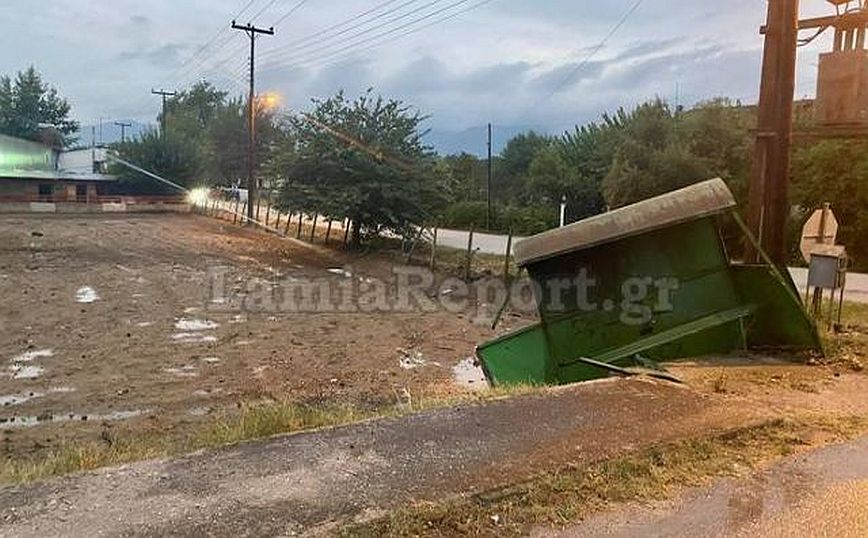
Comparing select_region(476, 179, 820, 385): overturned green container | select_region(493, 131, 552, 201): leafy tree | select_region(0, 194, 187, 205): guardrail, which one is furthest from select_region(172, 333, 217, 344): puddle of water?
select_region(0, 194, 187, 205): guardrail

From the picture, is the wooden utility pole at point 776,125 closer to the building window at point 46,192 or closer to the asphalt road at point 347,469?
the asphalt road at point 347,469

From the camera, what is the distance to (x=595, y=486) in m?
3.39

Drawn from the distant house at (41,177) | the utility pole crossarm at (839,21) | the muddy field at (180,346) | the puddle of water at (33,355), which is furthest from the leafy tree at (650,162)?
the distant house at (41,177)

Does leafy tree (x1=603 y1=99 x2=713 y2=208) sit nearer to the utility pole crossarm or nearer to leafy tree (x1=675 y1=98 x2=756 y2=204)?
leafy tree (x1=675 y1=98 x2=756 y2=204)

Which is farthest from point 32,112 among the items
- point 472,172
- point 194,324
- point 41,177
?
point 194,324

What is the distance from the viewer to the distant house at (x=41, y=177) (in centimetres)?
5217

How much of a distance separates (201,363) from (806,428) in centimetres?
824

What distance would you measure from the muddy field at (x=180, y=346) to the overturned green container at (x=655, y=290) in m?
2.67

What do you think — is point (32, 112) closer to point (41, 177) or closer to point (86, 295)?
point (41, 177)

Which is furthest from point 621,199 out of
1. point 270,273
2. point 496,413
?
point 496,413

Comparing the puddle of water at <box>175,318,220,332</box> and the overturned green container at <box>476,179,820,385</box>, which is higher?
the overturned green container at <box>476,179,820,385</box>

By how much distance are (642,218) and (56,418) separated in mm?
6496

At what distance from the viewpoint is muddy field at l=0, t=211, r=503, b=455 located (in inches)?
320

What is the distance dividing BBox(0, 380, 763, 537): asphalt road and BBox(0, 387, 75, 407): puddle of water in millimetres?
5832
